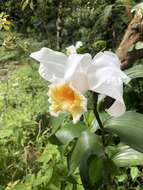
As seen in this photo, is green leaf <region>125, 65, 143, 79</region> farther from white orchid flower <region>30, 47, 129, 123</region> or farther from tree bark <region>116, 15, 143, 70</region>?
tree bark <region>116, 15, 143, 70</region>

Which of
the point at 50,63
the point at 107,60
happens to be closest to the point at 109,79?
the point at 107,60

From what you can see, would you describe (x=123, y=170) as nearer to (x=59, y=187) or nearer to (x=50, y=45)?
(x=59, y=187)

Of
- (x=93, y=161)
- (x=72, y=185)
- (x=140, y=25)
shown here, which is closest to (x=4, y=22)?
(x=140, y=25)

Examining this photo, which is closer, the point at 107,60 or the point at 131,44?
the point at 107,60

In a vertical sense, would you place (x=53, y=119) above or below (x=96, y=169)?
above

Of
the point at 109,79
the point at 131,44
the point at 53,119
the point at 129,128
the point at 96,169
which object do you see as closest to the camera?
the point at 109,79

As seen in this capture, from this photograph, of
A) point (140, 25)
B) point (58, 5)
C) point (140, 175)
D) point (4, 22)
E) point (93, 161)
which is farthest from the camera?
point (58, 5)

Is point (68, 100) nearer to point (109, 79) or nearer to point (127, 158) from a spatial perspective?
point (109, 79)
